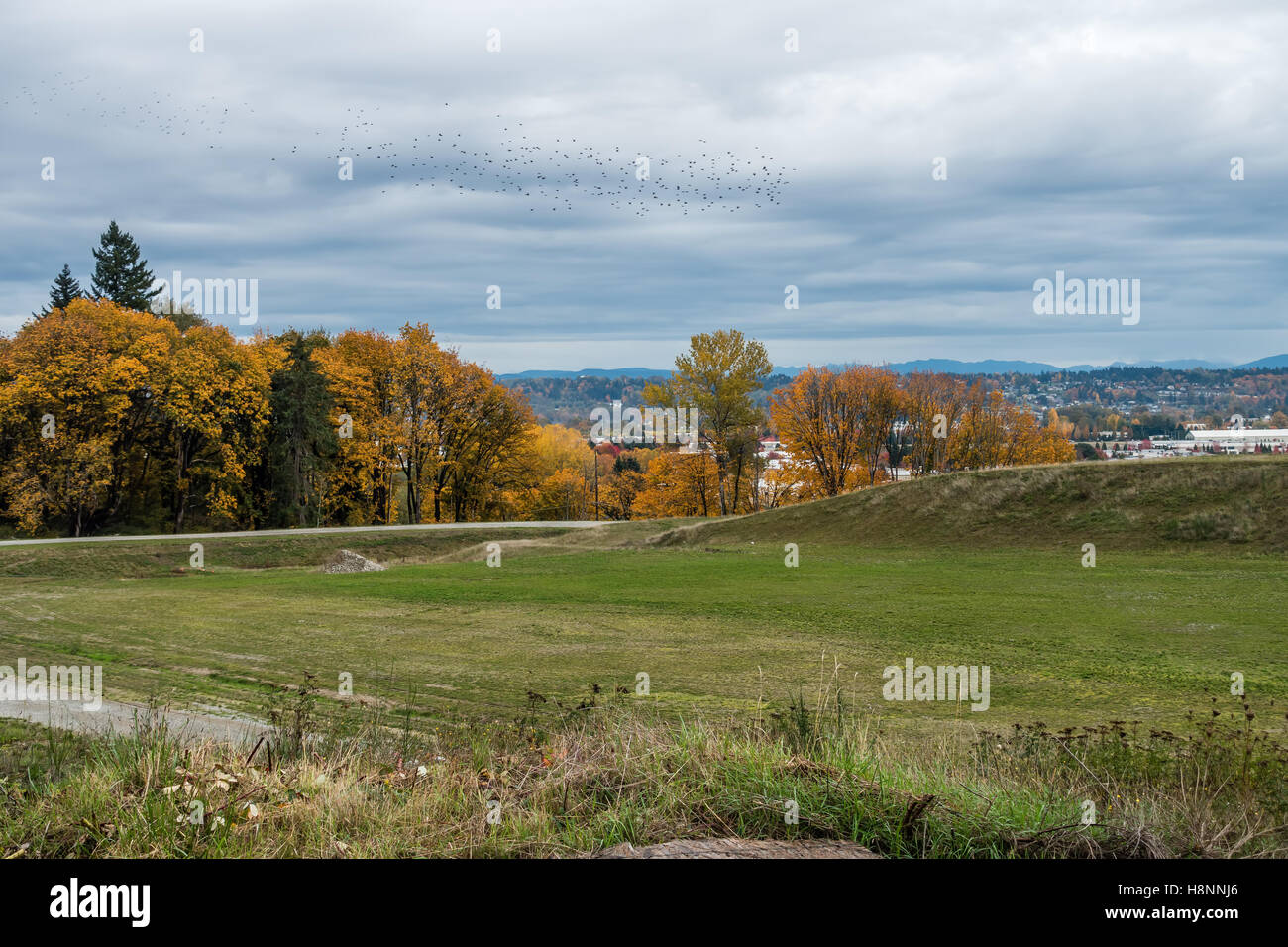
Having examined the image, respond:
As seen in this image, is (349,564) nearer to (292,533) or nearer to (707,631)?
(292,533)

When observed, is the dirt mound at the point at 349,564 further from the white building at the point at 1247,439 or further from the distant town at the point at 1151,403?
the white building at the point at 1247,439

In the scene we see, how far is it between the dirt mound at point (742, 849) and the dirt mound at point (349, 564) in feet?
113

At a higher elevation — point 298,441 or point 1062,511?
point 298,441

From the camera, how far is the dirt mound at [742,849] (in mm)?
5062

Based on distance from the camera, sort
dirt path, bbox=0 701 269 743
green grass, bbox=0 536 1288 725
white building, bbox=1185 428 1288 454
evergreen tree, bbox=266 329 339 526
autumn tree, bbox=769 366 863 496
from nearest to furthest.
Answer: dirt path, bbox=0 701 269 743
green grass, bbox=0 536 1288 725
white building, bbox=1185 428 1288 454
evergreen tree, bbox=266 329 339 526
autumn tree, bbox=769 366 863 496

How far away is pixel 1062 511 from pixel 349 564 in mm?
28040

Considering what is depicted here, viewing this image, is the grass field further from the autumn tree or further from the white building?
the autumn tree

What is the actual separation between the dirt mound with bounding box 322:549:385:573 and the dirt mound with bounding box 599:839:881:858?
34507 mm

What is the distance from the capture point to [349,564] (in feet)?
128

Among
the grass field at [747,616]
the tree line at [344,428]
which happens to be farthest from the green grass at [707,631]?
the tree line at [344,428]

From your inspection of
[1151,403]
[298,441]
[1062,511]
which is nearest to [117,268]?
[298,441]

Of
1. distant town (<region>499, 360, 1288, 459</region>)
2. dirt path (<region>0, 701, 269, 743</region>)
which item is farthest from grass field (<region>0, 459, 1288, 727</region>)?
distant town (<region>499, 360, 1288, 459</region>)

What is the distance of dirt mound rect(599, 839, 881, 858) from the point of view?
5.06 metres

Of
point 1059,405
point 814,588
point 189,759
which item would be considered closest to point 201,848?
point 189,759
